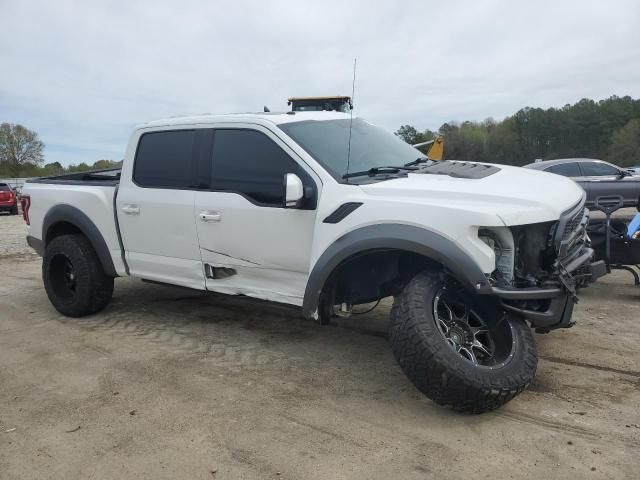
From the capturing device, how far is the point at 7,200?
2288 cm

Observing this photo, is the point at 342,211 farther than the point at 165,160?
No

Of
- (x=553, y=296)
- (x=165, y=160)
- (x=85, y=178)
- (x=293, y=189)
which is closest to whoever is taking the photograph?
(x=553, y=296)

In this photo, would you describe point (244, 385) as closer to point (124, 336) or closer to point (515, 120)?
point (124, 336)

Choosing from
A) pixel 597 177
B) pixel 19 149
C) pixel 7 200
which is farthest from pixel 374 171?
pixel 19 149

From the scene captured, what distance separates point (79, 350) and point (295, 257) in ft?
6.70

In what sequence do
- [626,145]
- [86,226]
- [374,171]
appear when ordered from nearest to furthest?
1. [374,171]
2. [86,226]
3. [626,145]

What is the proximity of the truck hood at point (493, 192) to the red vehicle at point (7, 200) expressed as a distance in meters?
23.5

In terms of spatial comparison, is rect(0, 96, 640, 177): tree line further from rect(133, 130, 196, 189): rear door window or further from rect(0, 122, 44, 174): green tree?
rect(133, 130, 196, 189): rear door window

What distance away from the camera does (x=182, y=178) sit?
463cm

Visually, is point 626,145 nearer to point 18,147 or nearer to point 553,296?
point 553,296

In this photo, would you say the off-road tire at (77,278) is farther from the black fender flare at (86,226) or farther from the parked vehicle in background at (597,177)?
the parked vehicle in background at (597,177)

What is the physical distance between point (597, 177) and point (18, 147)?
72557mm

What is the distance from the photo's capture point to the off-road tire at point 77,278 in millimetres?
5285

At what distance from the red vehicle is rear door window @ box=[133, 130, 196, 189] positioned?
21194 millimetres
